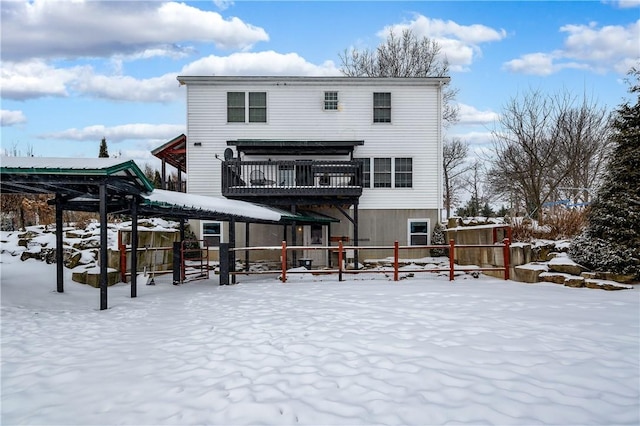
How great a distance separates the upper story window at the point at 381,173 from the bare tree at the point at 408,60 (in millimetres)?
13376

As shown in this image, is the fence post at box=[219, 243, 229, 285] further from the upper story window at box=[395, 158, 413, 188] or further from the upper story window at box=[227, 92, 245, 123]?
the upper story window at box=[395, 158, 413, 188]

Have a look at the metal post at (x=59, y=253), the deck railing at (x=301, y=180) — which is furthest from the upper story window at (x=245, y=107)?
the metal post at (x=59, y=253)

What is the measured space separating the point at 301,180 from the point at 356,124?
14.8ft

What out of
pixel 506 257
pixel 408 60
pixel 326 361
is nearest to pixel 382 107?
pixel 506 257

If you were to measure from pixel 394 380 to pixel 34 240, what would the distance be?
46.8ft

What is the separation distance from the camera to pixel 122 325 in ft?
22.6

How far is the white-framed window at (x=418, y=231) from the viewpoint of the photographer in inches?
763

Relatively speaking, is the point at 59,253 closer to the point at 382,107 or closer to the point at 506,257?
the point at 506,257

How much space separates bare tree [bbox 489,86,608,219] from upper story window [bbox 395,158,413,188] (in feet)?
19.2

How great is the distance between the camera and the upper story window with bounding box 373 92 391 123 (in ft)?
64.0

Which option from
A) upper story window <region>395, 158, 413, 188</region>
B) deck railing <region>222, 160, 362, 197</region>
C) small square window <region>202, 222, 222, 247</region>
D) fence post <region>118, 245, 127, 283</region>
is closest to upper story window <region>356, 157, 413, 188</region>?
upper story window <region>395, 158, 413, 188</region>

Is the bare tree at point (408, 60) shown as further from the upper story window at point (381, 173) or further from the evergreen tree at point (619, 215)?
the evergreen tree at point (619, 215)

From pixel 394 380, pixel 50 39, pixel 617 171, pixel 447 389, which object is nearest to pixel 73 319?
pixel 394 380

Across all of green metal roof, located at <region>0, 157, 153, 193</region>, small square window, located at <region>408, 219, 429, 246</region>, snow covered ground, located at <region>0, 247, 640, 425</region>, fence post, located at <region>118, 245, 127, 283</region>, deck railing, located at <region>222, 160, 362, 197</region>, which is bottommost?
snow covered ground, located at <region>0, 247, 640, 425</region>
